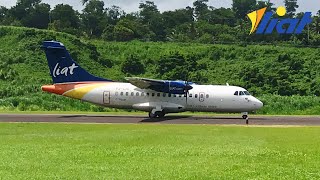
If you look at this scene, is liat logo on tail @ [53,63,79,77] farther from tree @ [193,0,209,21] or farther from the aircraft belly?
tree @ [193,0,209,21]

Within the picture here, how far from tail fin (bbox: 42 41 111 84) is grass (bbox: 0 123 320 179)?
18285mm

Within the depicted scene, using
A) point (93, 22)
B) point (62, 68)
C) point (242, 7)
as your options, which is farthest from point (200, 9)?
point (62, 68)

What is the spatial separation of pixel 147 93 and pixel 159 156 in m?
25.2

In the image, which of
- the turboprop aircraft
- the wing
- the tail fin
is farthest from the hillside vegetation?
the wing

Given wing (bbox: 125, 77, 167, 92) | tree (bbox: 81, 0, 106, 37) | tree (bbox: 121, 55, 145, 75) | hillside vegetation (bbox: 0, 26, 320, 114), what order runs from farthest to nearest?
tree (bbox: 81, 0, 106, 37)
tree (bbox: 121, 55, 145, 75)
hillside vegetation (bbox: 0, 26, 320, 114)
wing (bbox: 125, 77, 167, 92)

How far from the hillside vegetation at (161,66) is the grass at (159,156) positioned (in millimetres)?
31100

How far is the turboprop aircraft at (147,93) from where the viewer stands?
133ft

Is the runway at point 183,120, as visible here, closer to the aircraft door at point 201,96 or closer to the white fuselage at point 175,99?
the white fuselage at point 175,99

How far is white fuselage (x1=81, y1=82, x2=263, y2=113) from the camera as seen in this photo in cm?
4038

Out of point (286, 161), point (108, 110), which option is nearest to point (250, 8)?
point (108, 110)

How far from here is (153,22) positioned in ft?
489

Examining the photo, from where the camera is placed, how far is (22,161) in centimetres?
1617

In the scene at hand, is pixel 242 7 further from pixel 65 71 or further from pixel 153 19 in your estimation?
pixel 65 71

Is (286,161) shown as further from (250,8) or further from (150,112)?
(250,8)
